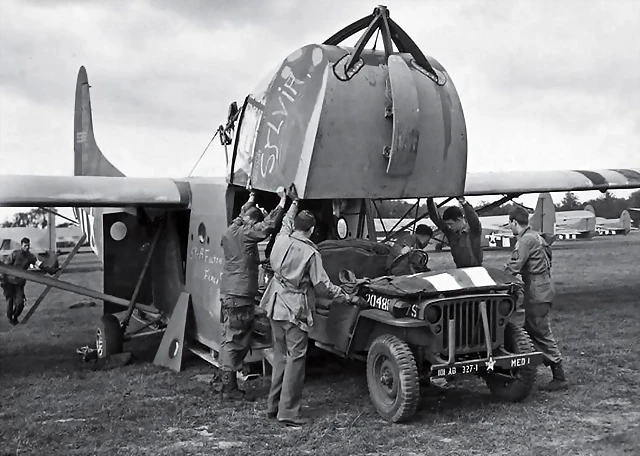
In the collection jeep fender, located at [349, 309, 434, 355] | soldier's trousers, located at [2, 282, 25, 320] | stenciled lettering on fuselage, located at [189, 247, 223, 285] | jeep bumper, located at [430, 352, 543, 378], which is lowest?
soldier's trousers, located at [2, 282, 25, 320]

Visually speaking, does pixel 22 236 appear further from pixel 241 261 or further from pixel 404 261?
pixel 404 261

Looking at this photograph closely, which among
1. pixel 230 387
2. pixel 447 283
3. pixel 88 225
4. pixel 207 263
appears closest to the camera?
pixel 447 283

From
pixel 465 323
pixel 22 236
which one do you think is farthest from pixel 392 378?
pixel 22 236

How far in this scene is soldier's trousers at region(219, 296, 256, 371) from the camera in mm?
7285

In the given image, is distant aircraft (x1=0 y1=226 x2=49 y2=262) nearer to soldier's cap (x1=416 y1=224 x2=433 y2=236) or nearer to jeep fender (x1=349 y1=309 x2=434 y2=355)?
soldier's cap (x1=416 y1=224 x2=433 y2=236)

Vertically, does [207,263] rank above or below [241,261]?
below

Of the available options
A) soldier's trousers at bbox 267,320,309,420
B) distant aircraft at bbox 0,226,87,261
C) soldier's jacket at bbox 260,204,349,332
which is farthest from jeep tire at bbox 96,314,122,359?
distant aircraft at bbox 0,226,87,261

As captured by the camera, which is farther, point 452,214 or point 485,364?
point 452,214

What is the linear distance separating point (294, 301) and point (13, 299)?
9.86m

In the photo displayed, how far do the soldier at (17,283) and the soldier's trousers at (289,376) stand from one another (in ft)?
29.8

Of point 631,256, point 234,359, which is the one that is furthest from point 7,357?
point 631,256

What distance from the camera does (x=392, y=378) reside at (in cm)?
624

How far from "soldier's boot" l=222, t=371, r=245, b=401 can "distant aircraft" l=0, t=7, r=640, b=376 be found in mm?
689

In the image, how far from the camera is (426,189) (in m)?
6.98
